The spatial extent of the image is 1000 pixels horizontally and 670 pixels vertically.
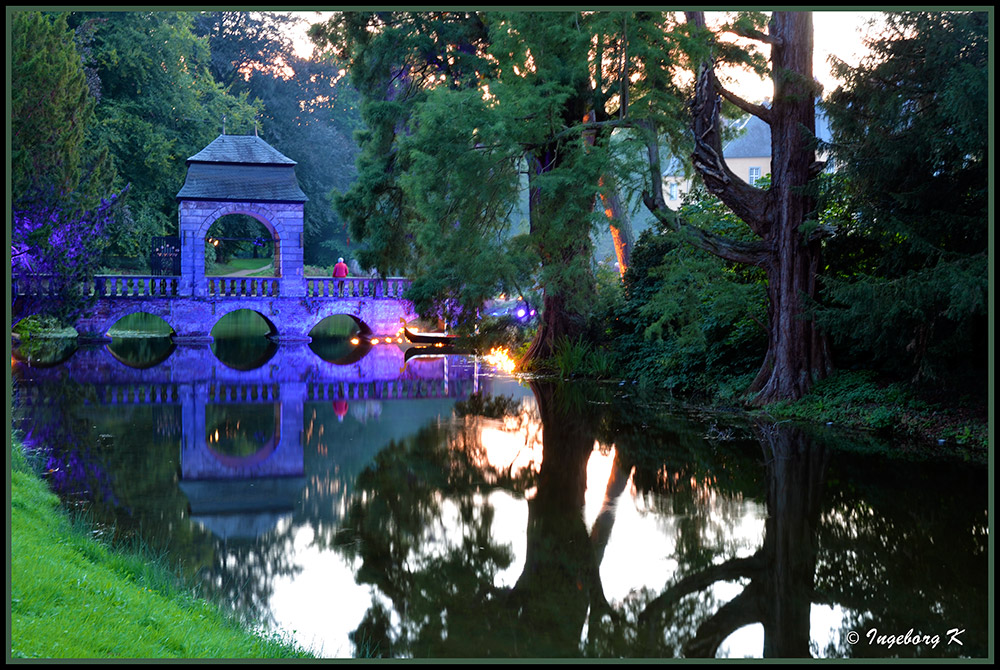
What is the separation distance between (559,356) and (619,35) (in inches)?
276

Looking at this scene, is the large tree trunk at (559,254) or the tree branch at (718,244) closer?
the tree branch at (718,244)

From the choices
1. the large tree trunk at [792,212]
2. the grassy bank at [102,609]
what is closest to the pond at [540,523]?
the grassy bank at [102,609]

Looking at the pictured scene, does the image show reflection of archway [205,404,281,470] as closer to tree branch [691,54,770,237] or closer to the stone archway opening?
tree branch [691,54,770,237]

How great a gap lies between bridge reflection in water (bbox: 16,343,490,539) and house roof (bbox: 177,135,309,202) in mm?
4582

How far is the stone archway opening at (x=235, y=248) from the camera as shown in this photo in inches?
1314

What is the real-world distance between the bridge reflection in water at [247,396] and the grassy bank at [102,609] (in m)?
1.52

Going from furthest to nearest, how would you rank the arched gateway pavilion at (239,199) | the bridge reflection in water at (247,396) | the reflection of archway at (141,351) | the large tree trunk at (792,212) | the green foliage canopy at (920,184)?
1. the arched gateway pavilion at (239,199)
2. the reflection of archway at (141,351)
3. the large tree trunk at (792,212)
4. the green foliage canopy at (920,184)
5. the bridge reflection in water at (247,396)

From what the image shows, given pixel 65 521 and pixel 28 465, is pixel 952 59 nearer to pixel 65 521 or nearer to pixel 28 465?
pixel 65 521

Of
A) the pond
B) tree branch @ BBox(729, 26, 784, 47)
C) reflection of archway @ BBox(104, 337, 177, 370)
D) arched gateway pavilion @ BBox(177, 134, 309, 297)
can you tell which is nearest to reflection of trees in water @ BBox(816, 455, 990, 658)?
the pond

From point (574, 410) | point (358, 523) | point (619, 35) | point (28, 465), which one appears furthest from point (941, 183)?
point (28, 465)

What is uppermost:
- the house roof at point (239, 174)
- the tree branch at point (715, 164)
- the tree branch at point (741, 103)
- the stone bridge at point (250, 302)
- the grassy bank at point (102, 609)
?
the house roof at point (239, 174)

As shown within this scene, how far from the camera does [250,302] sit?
86.5 ft

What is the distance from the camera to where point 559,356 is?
18.5 m

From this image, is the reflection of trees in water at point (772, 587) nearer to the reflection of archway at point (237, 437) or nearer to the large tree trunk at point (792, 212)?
the large tree trunk at point (792, 212)
